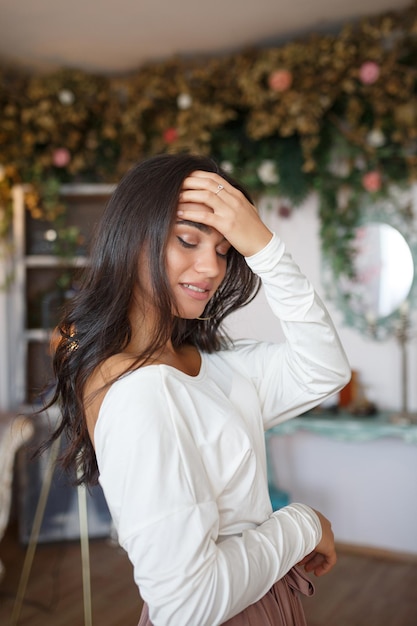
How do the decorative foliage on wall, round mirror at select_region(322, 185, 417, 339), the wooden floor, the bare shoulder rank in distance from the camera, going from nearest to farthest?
the bare shoulder
the wooden floor
the decorative foliage on wall
round mirror at select_region(322, 185, 417, 339)

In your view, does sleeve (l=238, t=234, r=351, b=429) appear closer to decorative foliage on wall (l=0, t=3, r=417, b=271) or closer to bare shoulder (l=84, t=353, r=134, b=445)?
bare shoulder (l=84, t=353, r=134, b=445)

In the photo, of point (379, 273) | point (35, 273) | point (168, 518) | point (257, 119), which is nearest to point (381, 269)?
point (379, 273)

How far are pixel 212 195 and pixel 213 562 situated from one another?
53cm

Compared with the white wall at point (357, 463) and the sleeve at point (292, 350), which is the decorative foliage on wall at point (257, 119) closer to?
the white wall at point (357, 463)

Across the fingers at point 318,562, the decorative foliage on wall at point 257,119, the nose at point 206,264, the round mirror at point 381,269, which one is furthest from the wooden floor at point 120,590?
the nose at point 206,264

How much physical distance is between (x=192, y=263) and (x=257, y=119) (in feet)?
8.31

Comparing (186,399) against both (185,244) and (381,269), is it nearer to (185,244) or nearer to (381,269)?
(185,244)

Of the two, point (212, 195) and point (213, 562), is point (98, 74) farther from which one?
point (213, 562)

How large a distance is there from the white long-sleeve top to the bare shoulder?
0.03 meters

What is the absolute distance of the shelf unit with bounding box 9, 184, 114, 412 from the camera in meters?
3.76

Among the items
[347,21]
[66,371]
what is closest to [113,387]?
[66,371]

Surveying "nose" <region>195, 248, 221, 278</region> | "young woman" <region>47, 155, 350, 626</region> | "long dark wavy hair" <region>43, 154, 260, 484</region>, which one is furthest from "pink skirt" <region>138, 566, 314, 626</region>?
"nose" <region>195, 248, 221, 278</region>

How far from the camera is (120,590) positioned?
9.78 feet

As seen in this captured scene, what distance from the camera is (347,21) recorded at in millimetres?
3240
